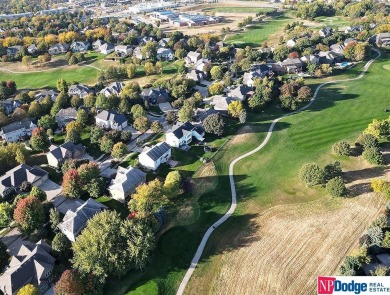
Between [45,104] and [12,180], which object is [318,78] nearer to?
[45,104]

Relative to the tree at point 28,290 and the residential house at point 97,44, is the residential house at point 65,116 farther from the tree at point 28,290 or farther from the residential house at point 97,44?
the residential house at point 97,44

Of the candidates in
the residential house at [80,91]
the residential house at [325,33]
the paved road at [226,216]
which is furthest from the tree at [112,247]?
the residential house at [325,33]

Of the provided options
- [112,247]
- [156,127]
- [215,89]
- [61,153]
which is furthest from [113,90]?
[112,247]

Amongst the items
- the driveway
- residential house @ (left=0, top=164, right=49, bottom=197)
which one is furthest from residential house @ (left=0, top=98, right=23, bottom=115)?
the driveway

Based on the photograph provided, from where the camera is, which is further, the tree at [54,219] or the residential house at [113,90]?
the residential house at [113,90]

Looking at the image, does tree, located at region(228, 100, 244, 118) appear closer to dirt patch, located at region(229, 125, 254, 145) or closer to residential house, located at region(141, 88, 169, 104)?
dirt patch, located at region(229, 125, 254, 145)

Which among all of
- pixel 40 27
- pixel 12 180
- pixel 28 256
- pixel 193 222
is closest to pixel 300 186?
pixel 193 222
